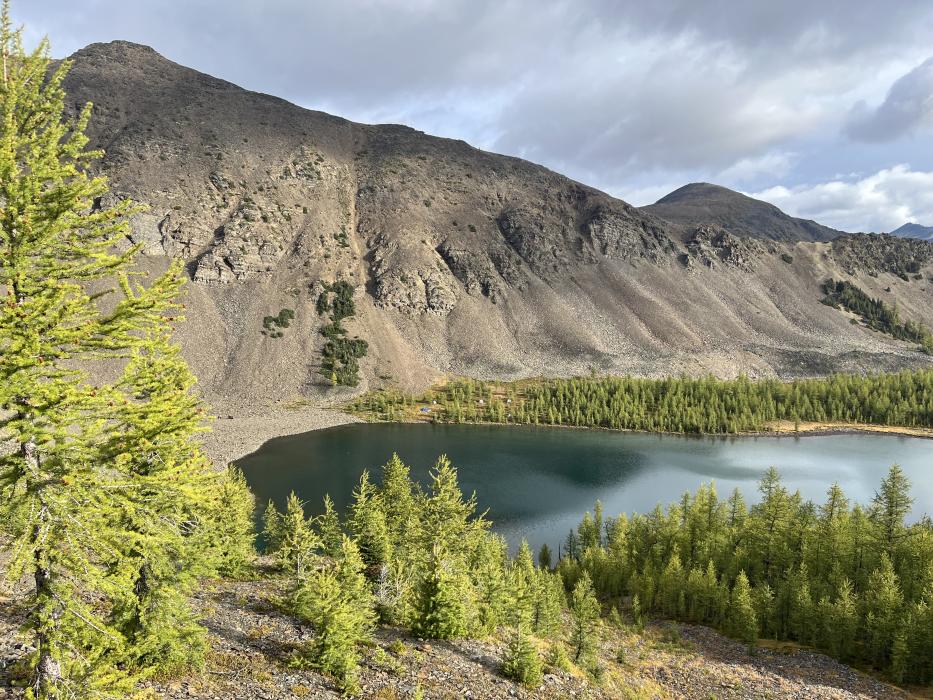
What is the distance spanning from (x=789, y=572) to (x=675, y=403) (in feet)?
279

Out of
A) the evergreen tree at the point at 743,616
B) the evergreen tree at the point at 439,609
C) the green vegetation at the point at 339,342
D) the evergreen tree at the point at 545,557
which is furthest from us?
the green vegetation at the point at 339,342

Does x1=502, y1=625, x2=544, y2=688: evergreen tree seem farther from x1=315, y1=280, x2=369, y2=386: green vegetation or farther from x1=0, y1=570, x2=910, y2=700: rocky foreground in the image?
x1=315, y1=280, x2=369, y2=386: green vegetation

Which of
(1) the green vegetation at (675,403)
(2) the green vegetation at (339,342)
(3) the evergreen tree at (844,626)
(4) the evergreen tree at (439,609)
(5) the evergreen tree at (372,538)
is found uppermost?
(2) the green vegetation at (339,342)

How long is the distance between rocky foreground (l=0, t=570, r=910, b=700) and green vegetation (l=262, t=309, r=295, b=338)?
4493 inches

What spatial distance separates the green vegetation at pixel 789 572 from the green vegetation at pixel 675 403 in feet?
215

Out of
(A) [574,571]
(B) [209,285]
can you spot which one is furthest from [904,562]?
(B) [209,285]

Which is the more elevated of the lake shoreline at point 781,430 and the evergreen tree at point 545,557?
the lake shoreline at point 781,430

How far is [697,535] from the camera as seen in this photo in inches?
2127

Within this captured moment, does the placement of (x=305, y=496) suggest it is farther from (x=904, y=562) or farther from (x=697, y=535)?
(x=904, y=562)

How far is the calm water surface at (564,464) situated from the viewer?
74.4 m

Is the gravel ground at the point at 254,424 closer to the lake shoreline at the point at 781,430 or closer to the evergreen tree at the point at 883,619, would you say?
the lake shoreline at the point at 781,430

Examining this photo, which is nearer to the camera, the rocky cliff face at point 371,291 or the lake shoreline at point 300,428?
the lake shoreline at point 300,428

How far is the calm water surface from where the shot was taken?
74438 millimetres

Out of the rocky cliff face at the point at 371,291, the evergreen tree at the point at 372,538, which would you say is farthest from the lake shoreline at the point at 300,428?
the evergreen tree at the point at 372,538
